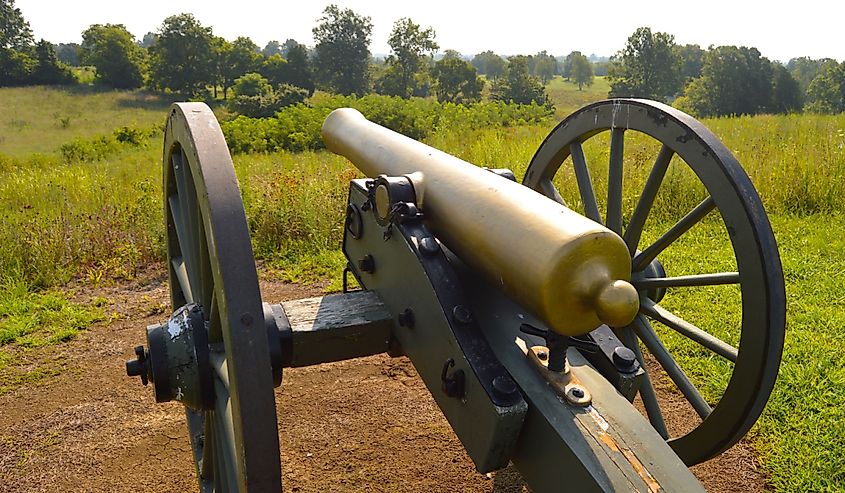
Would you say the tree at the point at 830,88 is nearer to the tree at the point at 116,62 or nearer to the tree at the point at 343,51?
the tree at the point at 343,51

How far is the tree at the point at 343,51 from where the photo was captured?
168ft

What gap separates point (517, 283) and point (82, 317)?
14.1ft

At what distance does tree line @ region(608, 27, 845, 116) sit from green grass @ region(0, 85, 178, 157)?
3565 centimetres

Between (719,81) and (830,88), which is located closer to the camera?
(719,81)

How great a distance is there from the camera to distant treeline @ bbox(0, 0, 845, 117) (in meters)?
46.0

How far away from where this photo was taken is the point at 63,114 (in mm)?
35844

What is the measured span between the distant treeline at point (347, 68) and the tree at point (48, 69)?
3.0 inches

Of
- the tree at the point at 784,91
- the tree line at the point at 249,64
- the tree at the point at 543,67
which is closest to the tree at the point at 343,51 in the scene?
the tree line at the point at 249,64

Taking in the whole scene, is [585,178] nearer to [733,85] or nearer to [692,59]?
[733,85]

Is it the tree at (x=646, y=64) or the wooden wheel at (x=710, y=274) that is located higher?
the tree at (x=646, y=64)

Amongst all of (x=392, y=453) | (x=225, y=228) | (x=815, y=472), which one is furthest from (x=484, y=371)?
(x=815, y=472)

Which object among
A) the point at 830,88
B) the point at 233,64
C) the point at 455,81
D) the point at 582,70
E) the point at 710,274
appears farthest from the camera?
the point at 582,70

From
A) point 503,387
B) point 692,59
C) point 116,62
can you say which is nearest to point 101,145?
point 503,387

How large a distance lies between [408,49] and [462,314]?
52.4 metres
